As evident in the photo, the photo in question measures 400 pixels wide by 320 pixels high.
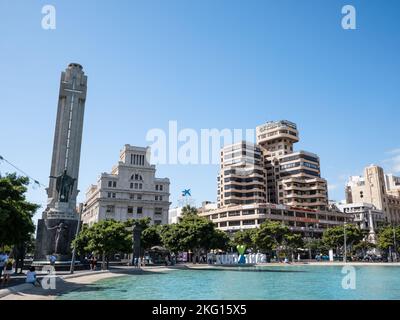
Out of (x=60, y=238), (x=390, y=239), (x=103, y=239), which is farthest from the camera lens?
(x=390, y=239)

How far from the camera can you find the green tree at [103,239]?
142 ft

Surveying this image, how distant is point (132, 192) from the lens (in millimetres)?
110125

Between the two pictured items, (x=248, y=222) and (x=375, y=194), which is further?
(x=375, y=194)

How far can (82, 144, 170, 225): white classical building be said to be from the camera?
4237 inches

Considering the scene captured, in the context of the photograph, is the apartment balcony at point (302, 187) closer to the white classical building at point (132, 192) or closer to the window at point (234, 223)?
the window at point (234, 223)

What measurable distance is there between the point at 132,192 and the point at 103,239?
67371mm

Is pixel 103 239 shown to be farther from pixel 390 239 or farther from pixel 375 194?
pixel 375 194

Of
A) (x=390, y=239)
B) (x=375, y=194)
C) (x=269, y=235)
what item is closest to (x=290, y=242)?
(x=269, y=235)

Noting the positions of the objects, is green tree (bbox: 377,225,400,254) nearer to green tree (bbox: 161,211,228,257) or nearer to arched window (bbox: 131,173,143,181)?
green tree (bbox: 161,211,228,257)

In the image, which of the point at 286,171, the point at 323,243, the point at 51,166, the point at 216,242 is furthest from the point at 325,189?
the point at 51,166

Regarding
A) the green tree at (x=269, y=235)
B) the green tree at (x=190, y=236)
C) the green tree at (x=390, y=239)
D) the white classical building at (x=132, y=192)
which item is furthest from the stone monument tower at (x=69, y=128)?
the green tree at (x=390, y=239)

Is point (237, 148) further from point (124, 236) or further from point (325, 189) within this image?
point (124, 236)
